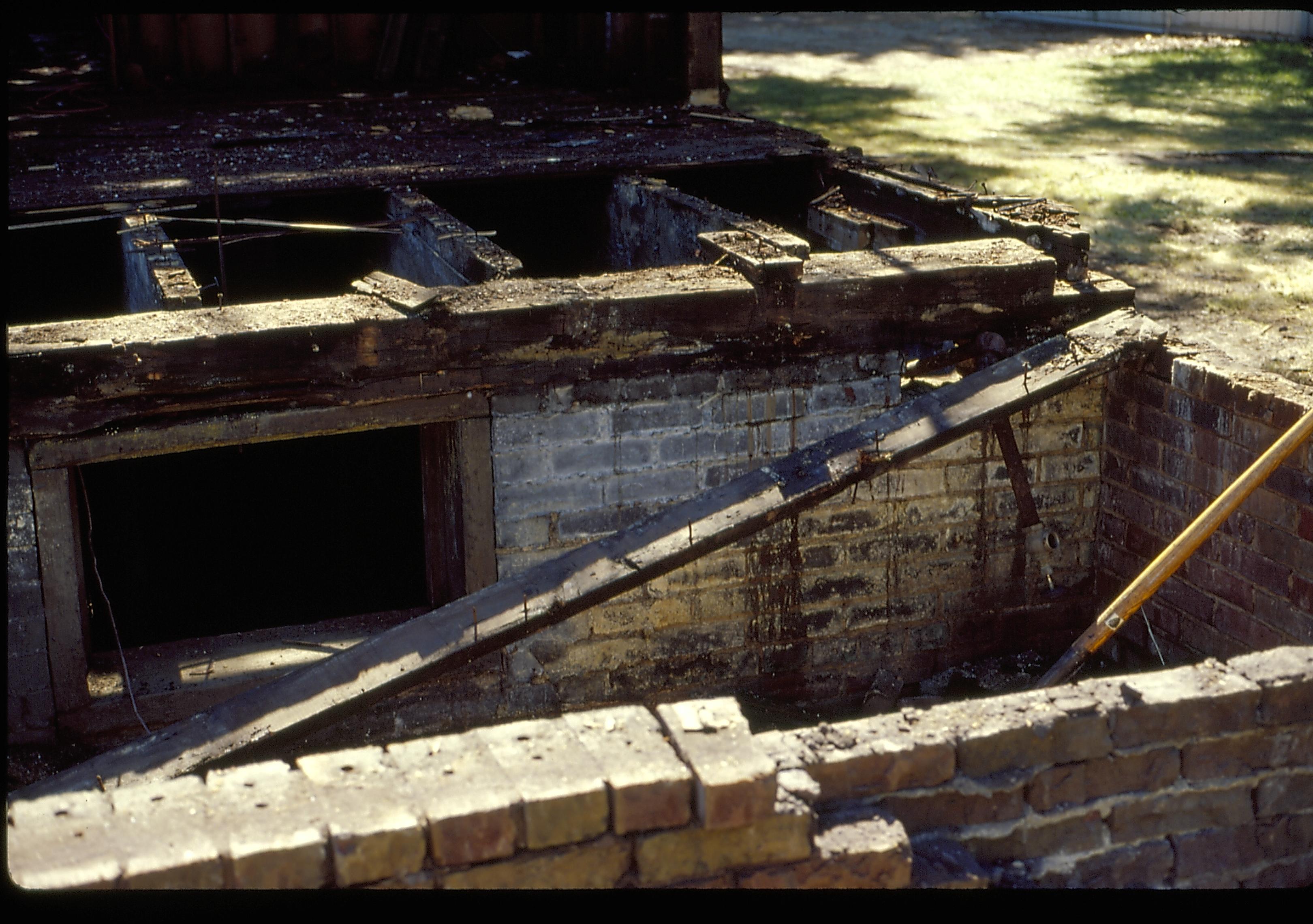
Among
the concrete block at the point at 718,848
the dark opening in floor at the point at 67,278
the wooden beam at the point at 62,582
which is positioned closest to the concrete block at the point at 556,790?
the concrete block at the point at 718,848

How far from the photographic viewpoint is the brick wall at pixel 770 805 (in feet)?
9.55

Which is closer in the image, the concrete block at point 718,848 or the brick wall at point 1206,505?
the concrete block at point 718,848

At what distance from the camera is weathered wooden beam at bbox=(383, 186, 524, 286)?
619 centimetres

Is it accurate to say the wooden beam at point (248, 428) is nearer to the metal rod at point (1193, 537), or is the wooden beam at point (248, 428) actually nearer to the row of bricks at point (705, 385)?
the row of bricks at point (705, 385)

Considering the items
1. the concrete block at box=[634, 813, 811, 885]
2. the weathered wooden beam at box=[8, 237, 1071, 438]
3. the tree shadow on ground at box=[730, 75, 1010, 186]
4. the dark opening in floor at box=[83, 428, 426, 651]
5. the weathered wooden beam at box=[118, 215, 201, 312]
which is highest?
the tree shadow on ground at box=[730, 75, 1010, 186]

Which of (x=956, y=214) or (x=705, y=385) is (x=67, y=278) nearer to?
(x=705, y=385)

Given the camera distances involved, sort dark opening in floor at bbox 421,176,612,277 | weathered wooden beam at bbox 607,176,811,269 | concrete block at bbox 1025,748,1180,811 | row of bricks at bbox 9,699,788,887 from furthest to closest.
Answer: dark opening in floor at bbox 421,176,612,277 → weathered wooden beam at bbox 607,176,811,269 → concrete block at bbox 1025,748,1180,811 → row of bricks at bbox 9,699,788,887

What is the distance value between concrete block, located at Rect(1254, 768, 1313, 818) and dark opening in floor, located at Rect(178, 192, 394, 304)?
5483 millimetres

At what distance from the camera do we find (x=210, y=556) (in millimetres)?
8305

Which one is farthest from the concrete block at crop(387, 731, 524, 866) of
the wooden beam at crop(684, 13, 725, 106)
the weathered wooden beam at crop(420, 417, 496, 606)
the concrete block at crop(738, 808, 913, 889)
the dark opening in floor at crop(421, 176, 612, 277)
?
the wooden beam at crop(684, 13, 725, 106)

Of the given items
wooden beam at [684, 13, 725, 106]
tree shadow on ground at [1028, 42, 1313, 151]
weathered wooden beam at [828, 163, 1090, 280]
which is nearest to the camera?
weathered wooden beam at [828, 163, 1090, 280]

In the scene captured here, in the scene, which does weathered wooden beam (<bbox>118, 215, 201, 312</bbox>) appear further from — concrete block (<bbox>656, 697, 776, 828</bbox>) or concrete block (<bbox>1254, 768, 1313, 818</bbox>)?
concrete block (<bbox>1254, 768, 1313, 818</bbox>)

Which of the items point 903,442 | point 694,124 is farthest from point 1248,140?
point 903,442

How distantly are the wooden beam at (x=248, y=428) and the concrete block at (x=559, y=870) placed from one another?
2.80 metres
